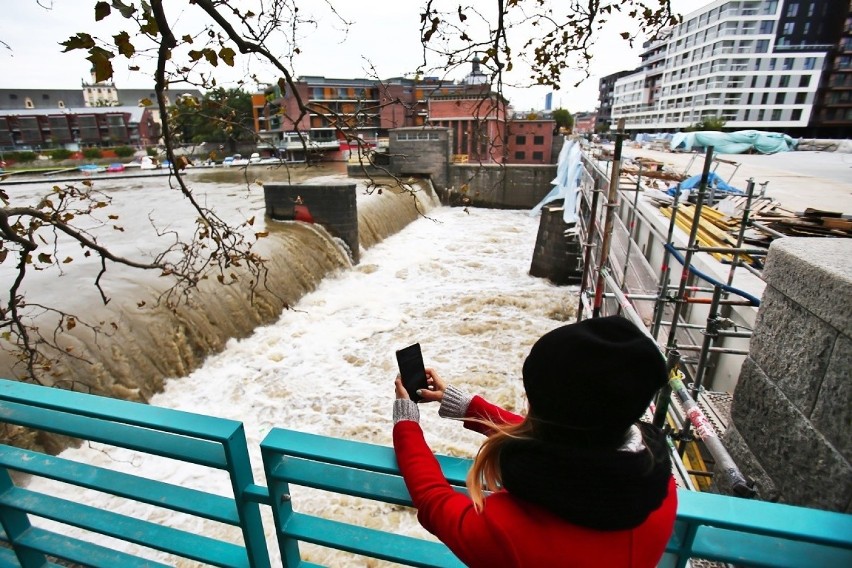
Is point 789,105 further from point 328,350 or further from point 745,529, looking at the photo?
point 745,529

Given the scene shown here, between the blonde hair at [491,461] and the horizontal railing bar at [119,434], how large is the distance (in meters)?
0.80

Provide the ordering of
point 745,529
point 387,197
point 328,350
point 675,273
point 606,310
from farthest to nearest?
1. point 387,197
2. point 328,350
3. point 606,310
4. point 675,273
5. point 745,529

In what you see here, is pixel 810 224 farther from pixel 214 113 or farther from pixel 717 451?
pixel 214 113

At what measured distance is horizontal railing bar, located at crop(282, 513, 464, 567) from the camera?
135cm

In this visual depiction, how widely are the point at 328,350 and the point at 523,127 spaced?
1188 inches

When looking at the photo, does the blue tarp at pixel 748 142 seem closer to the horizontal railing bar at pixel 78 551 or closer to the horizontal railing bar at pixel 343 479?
the horizontal railing bar at pixel 343 479

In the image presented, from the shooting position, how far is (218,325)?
28.7 feet

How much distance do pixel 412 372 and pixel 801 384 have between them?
53.2 inches

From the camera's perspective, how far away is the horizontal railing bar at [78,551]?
5.90 feet

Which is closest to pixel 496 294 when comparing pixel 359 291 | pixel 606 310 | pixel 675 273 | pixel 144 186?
pixel 359 291

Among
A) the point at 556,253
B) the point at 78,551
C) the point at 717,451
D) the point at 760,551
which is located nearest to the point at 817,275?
the point at 717,451

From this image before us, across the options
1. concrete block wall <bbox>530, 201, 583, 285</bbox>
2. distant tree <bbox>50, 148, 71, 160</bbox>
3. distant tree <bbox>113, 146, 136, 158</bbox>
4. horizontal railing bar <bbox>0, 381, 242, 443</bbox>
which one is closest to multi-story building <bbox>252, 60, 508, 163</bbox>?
horizontal railing bar <bbox>0, 381, 242, 443</bbox>

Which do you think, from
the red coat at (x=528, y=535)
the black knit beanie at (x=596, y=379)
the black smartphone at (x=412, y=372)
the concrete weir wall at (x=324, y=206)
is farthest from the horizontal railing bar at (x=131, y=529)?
the concrete weir wall at (x=324, y=206)

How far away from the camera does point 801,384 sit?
1.61m
